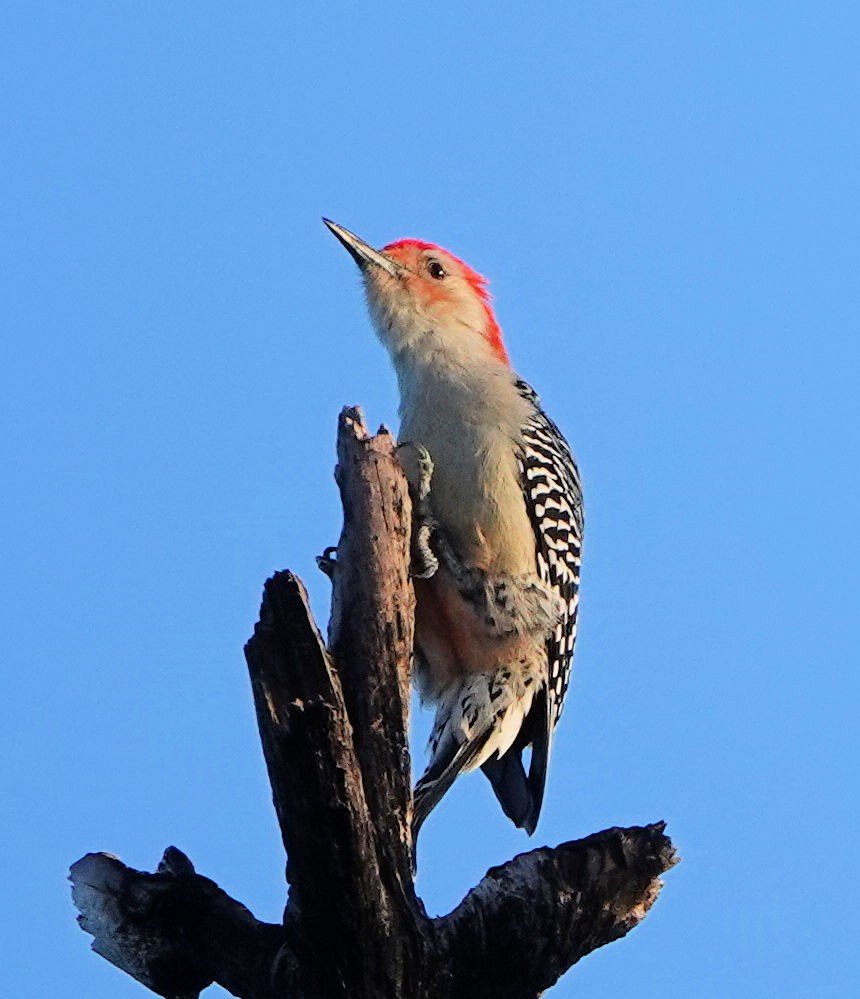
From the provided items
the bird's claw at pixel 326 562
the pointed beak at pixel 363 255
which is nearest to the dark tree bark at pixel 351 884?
the bird's claw at pixel 326 562

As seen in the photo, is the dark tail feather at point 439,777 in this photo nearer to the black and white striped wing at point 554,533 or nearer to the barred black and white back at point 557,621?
the barred black and white back at point 557,621

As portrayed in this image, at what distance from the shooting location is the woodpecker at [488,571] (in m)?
7.61

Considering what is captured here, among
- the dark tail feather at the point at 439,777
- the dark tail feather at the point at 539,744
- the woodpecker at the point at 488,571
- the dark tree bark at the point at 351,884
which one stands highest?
the woodpecker at the point at 488,571

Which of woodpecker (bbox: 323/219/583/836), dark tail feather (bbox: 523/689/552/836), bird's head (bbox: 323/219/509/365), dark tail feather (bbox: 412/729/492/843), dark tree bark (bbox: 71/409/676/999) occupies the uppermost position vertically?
bird's head (bbox: 323/219/509/365)

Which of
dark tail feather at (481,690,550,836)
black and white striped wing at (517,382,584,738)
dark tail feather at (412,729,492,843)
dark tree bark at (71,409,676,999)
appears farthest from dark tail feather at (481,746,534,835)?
→ dark tree bark at (71,409,676,999)

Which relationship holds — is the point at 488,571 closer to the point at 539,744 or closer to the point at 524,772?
the point at 539,744

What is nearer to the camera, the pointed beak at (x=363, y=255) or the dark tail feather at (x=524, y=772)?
the dark tail feather at (x=524, y=772)

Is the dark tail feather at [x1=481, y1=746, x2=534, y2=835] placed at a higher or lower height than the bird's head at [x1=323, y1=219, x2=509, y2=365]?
lower

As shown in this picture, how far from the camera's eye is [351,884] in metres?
5.02

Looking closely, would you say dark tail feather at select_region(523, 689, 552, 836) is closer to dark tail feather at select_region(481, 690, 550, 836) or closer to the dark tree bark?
dark tail feather at select_region(481, 690, 550, 836)

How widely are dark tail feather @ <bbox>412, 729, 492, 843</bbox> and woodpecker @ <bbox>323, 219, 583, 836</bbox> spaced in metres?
0.01

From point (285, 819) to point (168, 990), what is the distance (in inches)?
37.1

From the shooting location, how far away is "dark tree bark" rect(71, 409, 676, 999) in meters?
5.02

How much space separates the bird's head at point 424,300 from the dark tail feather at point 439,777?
2324 millimetres
